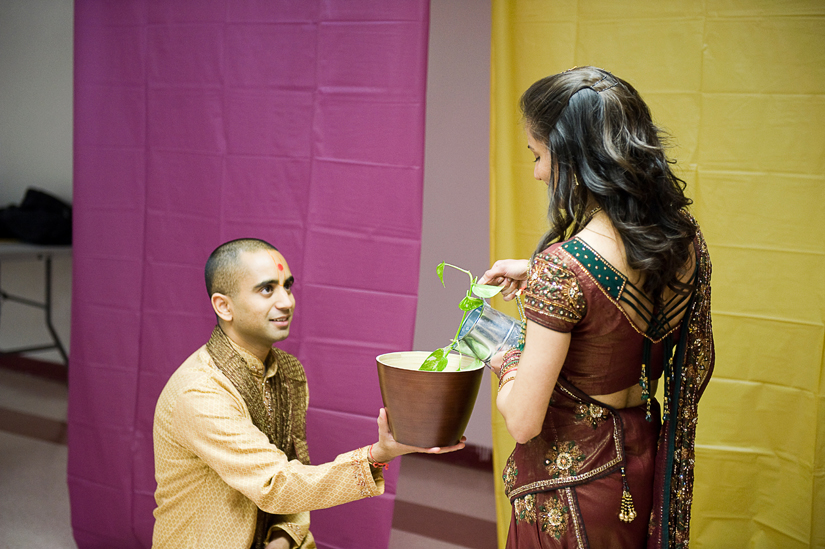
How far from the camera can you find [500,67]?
197 centimetres

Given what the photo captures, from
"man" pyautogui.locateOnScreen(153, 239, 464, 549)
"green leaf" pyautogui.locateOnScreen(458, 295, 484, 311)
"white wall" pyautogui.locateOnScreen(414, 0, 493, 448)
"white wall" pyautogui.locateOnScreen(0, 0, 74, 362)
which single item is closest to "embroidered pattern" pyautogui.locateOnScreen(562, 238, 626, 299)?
"green leaf" pyautogui.locateOnScreen(458, 295, 484, 311)

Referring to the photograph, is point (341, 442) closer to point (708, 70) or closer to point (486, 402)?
point (486, 402)

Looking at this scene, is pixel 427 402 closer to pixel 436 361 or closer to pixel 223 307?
pixel 436 361

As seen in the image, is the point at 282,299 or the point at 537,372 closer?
the point at 537,372

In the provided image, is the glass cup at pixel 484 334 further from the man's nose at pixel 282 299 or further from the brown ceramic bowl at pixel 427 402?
the man's nose at pixel 282 299

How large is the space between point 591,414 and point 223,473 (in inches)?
30.2

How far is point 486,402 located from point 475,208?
93 centimetres

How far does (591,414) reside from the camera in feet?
3.69

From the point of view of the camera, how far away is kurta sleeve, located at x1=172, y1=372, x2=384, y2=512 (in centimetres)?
140

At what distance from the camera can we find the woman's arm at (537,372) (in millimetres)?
1008

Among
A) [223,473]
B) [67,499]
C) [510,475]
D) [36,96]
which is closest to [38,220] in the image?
[36,96]

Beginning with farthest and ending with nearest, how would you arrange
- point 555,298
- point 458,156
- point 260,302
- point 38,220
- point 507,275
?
1. point 38,220
2. point 458,156
3. point 260,302
4. point 507,275
5. point 555,298

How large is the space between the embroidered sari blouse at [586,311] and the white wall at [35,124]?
4130 millimetres

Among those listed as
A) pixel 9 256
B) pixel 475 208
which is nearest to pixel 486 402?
pixel 475 208
